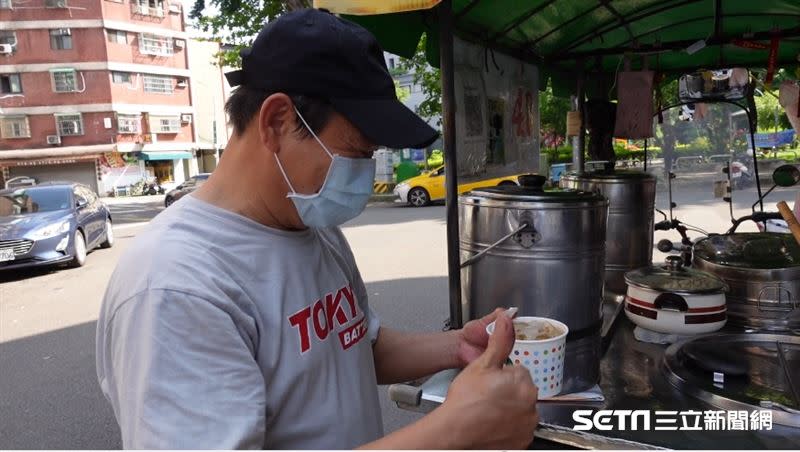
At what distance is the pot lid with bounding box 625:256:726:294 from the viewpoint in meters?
2.10

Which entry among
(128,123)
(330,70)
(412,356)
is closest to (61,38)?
(128,123)

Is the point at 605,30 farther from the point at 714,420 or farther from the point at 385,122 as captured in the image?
the point at 385,122

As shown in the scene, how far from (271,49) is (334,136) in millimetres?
202

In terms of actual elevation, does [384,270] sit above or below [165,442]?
below

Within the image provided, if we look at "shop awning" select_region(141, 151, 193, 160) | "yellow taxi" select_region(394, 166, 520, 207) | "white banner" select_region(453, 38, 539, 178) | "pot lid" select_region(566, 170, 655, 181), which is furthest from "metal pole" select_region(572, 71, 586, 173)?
"shop awning" select_region(141, 151, 193, 160)

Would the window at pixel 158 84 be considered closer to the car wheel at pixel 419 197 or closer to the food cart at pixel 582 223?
the car wheel at pixel 419 197

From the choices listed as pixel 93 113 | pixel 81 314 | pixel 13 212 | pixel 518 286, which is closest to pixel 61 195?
pixel 13 212

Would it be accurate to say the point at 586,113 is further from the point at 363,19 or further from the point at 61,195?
the point at 61,195

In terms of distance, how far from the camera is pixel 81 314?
6.45m

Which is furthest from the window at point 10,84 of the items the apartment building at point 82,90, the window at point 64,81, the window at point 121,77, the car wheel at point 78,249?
the car wheel at point 78,249

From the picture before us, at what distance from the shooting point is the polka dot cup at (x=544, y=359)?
1463 mm

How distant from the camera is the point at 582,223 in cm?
188

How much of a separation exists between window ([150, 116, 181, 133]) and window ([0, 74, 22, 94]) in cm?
624

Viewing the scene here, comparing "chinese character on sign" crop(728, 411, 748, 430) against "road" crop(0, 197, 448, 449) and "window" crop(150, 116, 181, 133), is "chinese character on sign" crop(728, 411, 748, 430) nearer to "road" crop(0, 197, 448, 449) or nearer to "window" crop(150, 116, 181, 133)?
"road" crop(0, 197, 448, 449)
